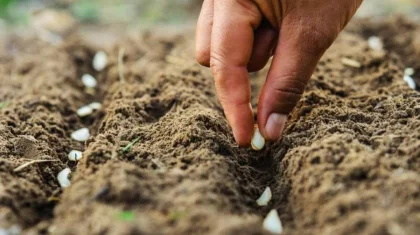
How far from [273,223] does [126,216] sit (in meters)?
0.38

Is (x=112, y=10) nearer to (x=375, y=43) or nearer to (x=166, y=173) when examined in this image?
(x=375, y=43)

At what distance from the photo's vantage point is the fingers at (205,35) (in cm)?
181

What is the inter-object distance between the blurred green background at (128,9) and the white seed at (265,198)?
214 centimetres

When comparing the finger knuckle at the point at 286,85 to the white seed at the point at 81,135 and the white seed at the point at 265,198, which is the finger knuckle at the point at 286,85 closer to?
the white seed at the point at 265,198

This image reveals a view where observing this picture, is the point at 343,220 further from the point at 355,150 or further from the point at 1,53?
the point at 1,53

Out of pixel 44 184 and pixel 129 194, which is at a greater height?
pixel 129 194

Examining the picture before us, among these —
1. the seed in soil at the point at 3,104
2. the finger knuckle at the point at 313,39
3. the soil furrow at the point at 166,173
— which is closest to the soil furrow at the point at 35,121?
the seed in soil at the point at 3,104

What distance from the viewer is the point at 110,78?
8.15ft

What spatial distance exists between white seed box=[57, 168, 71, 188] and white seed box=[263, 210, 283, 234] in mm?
622

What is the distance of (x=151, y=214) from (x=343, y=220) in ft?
1.52

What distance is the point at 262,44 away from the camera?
70.0 inches

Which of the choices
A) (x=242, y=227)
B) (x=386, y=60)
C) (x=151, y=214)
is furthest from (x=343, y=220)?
(x=386, y=60)

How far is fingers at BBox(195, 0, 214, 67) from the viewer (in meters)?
1.81

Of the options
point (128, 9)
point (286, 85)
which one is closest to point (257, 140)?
point (286, 85)
